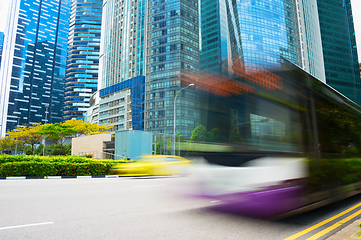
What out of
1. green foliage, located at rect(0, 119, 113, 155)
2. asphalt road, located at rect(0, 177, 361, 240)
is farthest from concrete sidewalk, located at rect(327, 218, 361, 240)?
green foliage, located at rect(0, 119, 113, 155)

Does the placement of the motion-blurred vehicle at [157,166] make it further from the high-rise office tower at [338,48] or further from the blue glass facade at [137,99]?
the blue glass facade at [137,99]

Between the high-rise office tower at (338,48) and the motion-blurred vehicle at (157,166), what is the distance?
4107cm

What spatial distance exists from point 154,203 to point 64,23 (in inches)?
6729

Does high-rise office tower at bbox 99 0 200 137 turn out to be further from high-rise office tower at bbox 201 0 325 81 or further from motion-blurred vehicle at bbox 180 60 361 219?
motion-blurred vehicle at bbox 180 60 361 219

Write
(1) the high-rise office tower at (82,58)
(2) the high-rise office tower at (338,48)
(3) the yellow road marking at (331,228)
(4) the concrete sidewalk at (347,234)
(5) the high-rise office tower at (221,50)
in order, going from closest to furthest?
(4) the concrete sidewalk at (347,234)
(3) the yellow road marking at (331,228)
(5) the high-rise office tower at (221,50)
(2) the high-rise office tower at (338,48)
(1) the high-rise office tower at (82,58)

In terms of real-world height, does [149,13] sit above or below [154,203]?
above

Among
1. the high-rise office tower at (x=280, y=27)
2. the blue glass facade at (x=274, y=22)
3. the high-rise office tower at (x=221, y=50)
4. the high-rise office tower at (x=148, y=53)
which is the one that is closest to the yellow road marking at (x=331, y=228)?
the high-rise office tower at (x=221, y=50)

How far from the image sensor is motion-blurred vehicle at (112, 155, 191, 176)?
13.9m

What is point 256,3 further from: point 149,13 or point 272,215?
point 272,215

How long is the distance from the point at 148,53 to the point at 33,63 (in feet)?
333

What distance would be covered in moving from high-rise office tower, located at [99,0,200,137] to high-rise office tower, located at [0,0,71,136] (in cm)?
6807

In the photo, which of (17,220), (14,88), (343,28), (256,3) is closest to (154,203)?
(17,220)

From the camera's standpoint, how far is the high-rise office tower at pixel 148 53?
2272 inches

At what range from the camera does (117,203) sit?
19.2ft
